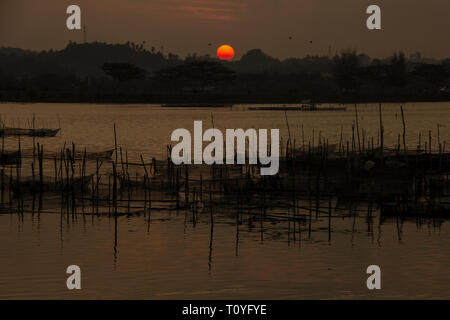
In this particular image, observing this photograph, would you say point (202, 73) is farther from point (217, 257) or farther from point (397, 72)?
point (217, 257)

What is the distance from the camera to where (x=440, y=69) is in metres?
165

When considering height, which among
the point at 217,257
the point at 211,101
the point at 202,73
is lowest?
the point at 217,257

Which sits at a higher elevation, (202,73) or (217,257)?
(202,73)

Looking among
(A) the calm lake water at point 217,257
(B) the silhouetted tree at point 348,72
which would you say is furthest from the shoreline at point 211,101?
(A) the calm lake water at point 217,257

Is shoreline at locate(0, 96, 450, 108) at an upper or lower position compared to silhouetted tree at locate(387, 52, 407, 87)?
lower

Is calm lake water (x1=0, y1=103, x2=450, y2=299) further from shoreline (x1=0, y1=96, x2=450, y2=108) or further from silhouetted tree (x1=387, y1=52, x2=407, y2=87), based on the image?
silhouetted tree (x1=387, y1=52, x2=407, y2=87)

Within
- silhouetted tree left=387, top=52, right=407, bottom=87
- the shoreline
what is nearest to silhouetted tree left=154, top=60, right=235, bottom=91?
the shoreline

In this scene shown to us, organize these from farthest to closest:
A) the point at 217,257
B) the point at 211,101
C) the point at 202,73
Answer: the point at 202,73, the point at 211,101, the point at 217,257

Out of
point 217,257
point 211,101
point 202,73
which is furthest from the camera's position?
point 202,73

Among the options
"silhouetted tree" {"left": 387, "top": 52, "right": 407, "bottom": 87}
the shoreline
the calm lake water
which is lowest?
the calm lake water

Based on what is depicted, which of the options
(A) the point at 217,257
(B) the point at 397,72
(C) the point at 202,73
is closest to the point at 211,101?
(C) the point at 202,73
